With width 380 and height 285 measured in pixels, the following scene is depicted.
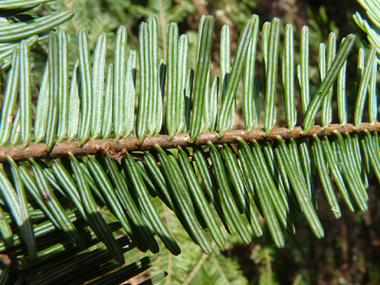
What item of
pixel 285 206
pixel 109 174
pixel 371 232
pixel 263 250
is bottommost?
pixel 371 232

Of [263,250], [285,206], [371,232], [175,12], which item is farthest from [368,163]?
[371,232]

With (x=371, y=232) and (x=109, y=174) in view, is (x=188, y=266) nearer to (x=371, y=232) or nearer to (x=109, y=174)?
(x=109, y=174)

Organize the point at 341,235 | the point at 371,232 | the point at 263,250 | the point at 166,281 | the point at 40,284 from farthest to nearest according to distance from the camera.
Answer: the point at 371,232, the point at 341,235, the point at 263,250, the point at 166,281, the point at 40,284

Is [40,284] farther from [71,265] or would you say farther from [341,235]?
[341,235]

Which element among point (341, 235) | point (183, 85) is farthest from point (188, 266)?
point (341, 235)

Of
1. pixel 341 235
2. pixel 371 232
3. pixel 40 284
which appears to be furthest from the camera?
pixel 371 232

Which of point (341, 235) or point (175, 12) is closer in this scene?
point (175, 12)

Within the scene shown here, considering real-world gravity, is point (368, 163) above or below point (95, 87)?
below
